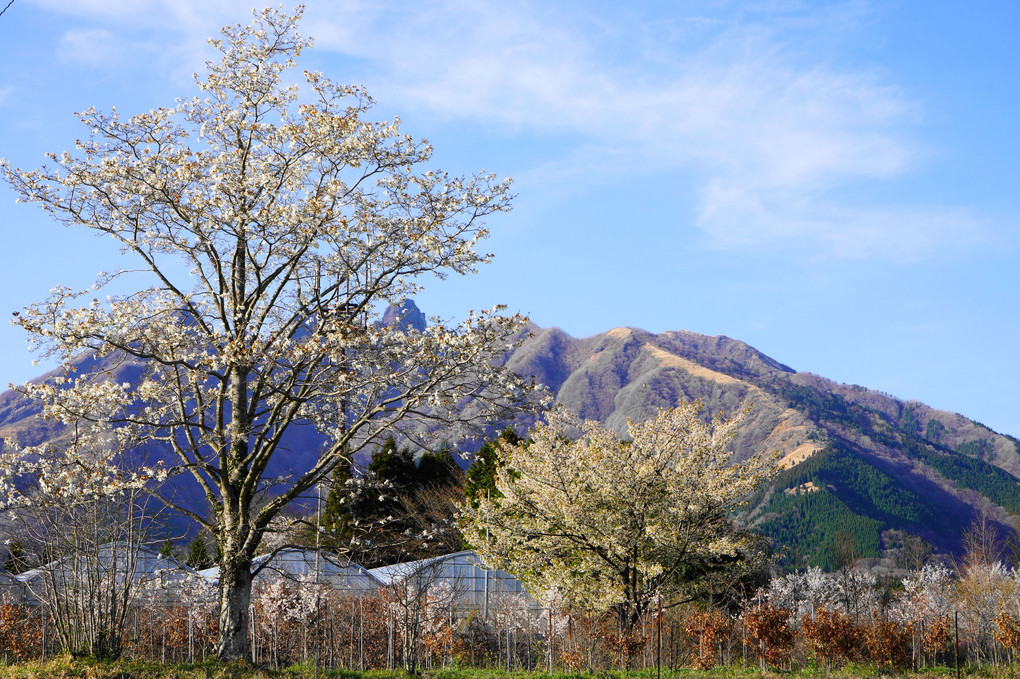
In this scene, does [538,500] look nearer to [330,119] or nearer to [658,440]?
[658,440]

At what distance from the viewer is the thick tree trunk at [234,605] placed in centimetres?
1062

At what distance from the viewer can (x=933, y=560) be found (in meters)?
86.9

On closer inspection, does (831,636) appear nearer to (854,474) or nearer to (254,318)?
(254,318)

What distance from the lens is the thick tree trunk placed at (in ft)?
34.8

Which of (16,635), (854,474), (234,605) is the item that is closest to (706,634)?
(234,605)

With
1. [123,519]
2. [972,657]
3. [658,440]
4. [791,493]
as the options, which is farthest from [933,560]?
[123,519]

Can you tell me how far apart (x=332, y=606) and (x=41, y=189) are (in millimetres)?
10166

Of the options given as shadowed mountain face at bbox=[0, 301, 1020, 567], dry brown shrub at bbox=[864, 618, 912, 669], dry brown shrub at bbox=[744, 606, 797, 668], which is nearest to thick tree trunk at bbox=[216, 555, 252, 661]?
dry brown shrub at bbox=[744, 606, 797, 668]

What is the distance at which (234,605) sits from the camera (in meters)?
10.7

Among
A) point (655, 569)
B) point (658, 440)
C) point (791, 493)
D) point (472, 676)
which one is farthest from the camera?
point (791, 493)

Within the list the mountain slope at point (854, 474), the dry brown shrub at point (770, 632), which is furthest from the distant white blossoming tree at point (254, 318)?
the mountain slope at point (854, 474)

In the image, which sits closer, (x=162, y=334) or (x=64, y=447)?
(x=162, y=334)

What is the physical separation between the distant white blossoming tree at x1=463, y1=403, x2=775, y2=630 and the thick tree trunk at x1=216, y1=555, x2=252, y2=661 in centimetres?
617

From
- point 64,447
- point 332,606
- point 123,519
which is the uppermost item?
point 64,447
